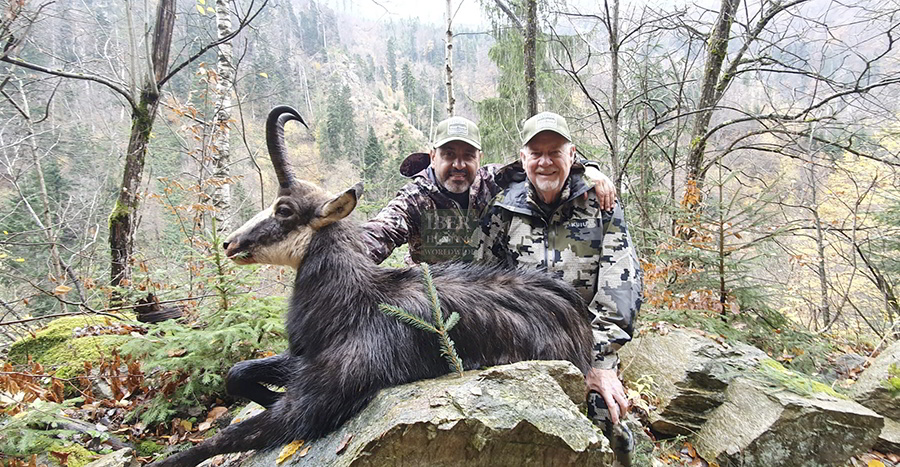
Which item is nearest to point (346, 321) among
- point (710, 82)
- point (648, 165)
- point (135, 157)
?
point (135, 157)

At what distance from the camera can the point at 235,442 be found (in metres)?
2.24

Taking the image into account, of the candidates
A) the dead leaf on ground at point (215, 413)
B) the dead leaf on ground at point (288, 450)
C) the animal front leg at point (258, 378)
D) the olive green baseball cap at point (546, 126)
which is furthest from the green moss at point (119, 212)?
the olive green baseball cap at point (546, 126)

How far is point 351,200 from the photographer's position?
2760 mm

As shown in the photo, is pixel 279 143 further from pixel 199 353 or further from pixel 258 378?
pixel 199 353

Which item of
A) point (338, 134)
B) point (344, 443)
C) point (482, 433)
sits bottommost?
point (344, 443)

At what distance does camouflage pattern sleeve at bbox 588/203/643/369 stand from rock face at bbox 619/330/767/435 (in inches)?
68.3

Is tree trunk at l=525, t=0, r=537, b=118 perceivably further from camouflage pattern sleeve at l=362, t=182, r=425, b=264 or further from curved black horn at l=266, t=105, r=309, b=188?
curved black horn at l=266, t=105, r=309, b=188

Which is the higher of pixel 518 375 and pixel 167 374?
pixel 518 375

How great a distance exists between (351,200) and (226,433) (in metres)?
1.63

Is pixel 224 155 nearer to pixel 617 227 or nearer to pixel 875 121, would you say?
pixel 617 227

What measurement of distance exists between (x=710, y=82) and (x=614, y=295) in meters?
6.68

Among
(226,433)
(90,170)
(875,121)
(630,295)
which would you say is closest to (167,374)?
(226,433)

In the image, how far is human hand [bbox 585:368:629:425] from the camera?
2551 mm

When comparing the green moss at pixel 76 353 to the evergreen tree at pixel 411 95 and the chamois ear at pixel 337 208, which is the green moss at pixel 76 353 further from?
the evergreen tree at pixel 411 95
